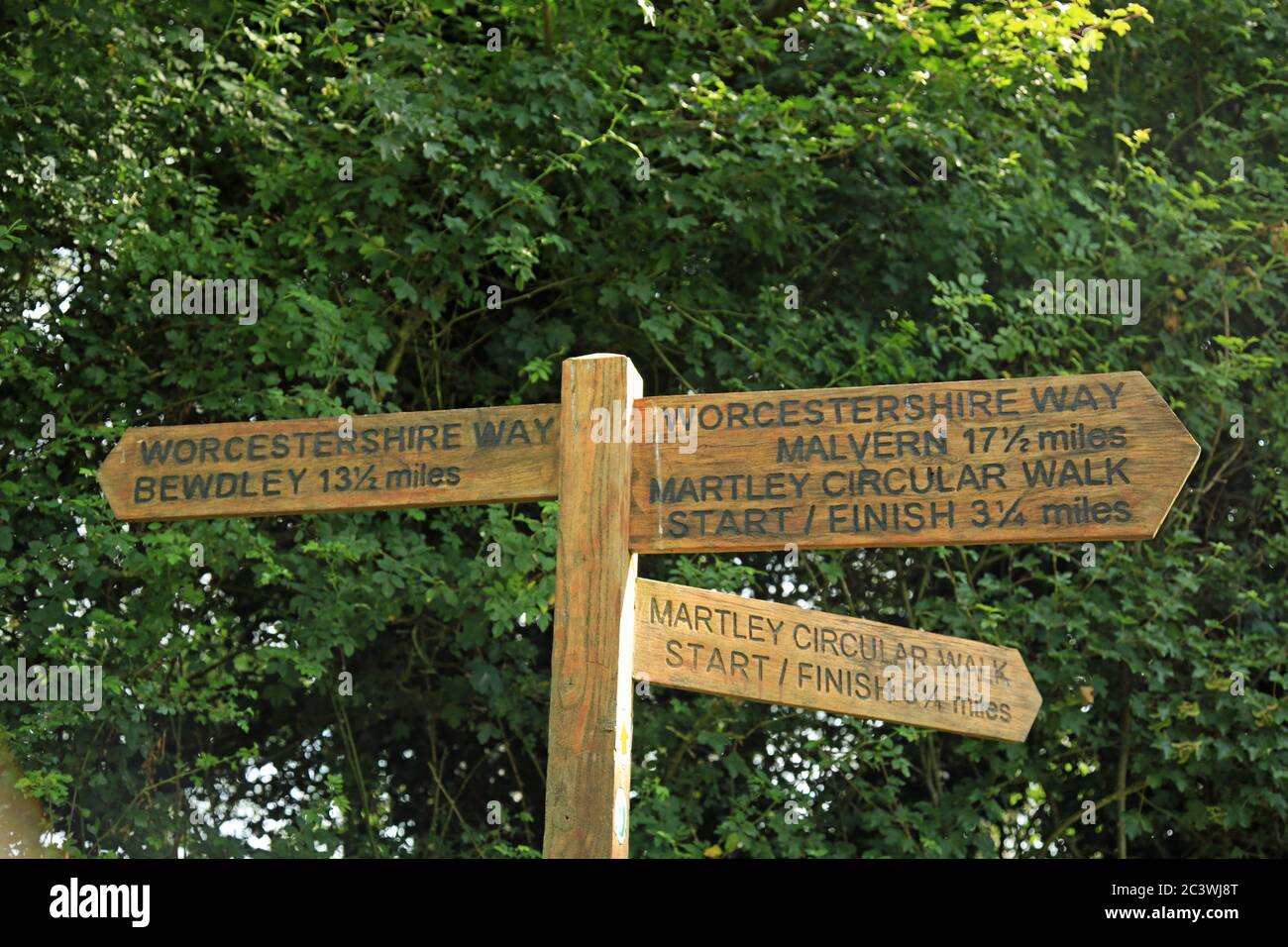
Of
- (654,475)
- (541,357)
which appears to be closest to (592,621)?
(654,475)

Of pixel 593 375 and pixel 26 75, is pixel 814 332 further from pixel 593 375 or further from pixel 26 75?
pixel 593 375

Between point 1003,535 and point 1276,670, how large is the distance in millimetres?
4912

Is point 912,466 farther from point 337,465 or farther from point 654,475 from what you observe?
point 337,465

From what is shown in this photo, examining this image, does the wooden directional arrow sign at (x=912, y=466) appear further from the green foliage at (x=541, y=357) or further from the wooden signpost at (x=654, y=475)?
the green foliage at (x=541, y=357)

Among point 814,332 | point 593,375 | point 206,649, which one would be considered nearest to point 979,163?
point 814,332

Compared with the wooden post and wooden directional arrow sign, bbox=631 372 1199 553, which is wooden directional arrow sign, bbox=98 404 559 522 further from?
wooden directional arrow sign, bbox=631 372 1199 553

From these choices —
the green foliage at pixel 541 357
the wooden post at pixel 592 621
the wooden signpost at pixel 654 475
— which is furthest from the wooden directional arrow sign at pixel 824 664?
the green foliage at pixel 541 357

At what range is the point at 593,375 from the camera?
10.2 feet

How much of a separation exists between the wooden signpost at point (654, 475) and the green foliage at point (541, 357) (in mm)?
3094

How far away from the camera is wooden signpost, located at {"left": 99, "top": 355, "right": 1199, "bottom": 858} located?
2875 millimetres

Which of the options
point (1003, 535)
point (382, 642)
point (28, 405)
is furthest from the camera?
point (382, 642)

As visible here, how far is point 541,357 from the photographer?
733 centimetres

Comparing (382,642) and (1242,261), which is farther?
(1242,261)

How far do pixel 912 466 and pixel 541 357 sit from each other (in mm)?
4511
